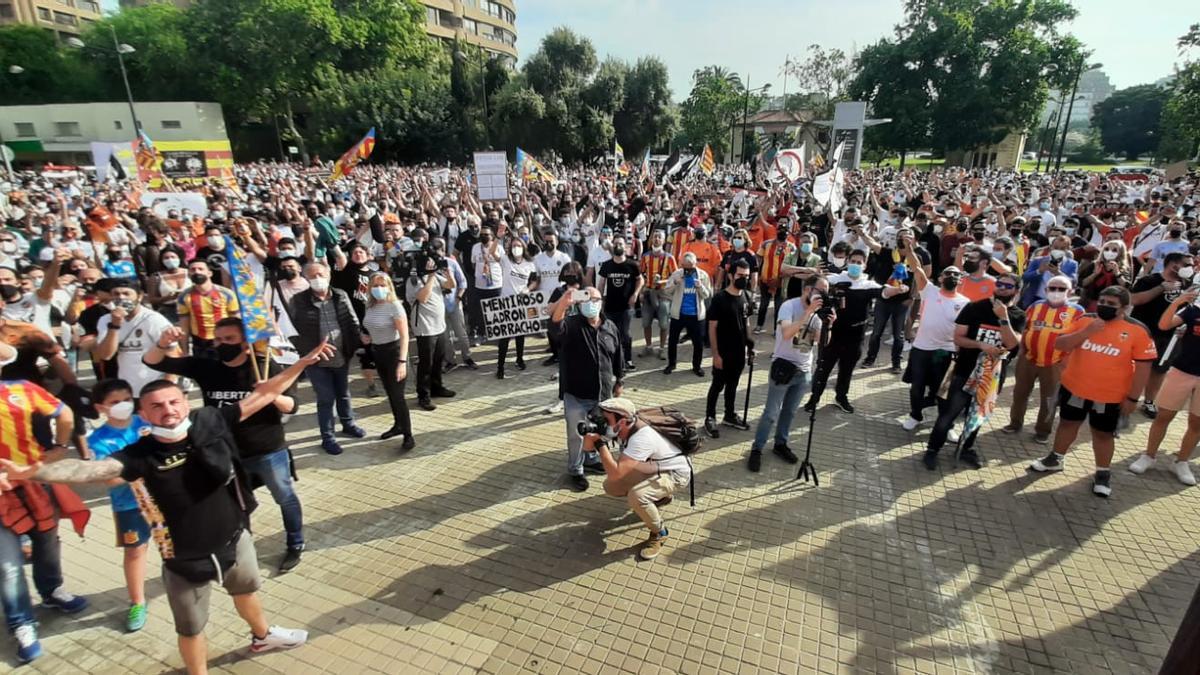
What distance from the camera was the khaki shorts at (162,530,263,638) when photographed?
9.99 feet

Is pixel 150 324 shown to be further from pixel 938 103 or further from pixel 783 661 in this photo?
pixel 938 103

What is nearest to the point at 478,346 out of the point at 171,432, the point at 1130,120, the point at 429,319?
the point at 429,319

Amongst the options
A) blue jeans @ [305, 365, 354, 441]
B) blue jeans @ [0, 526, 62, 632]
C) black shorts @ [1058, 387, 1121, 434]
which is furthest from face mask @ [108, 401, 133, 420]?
black shorts @ [1058, 387, 1121, 434]

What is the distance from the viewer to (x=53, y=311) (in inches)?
241

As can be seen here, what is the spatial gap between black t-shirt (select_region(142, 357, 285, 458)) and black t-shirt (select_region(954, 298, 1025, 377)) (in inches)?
229

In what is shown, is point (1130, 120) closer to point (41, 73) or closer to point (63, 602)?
point (63, 602)

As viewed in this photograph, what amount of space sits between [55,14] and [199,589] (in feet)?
290

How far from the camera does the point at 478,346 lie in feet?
31.9

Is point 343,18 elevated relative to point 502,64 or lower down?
elevated

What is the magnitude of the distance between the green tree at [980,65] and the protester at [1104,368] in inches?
2072

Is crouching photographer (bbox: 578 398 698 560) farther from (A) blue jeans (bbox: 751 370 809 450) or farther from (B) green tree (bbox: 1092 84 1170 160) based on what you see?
(B) green tree (bbox: 1092 84 1170 160)

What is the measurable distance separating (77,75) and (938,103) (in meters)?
76.5

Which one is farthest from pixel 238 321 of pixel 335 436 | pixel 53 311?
pixel 53 311

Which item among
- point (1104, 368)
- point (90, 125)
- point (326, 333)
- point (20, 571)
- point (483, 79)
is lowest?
point (20, 571)
